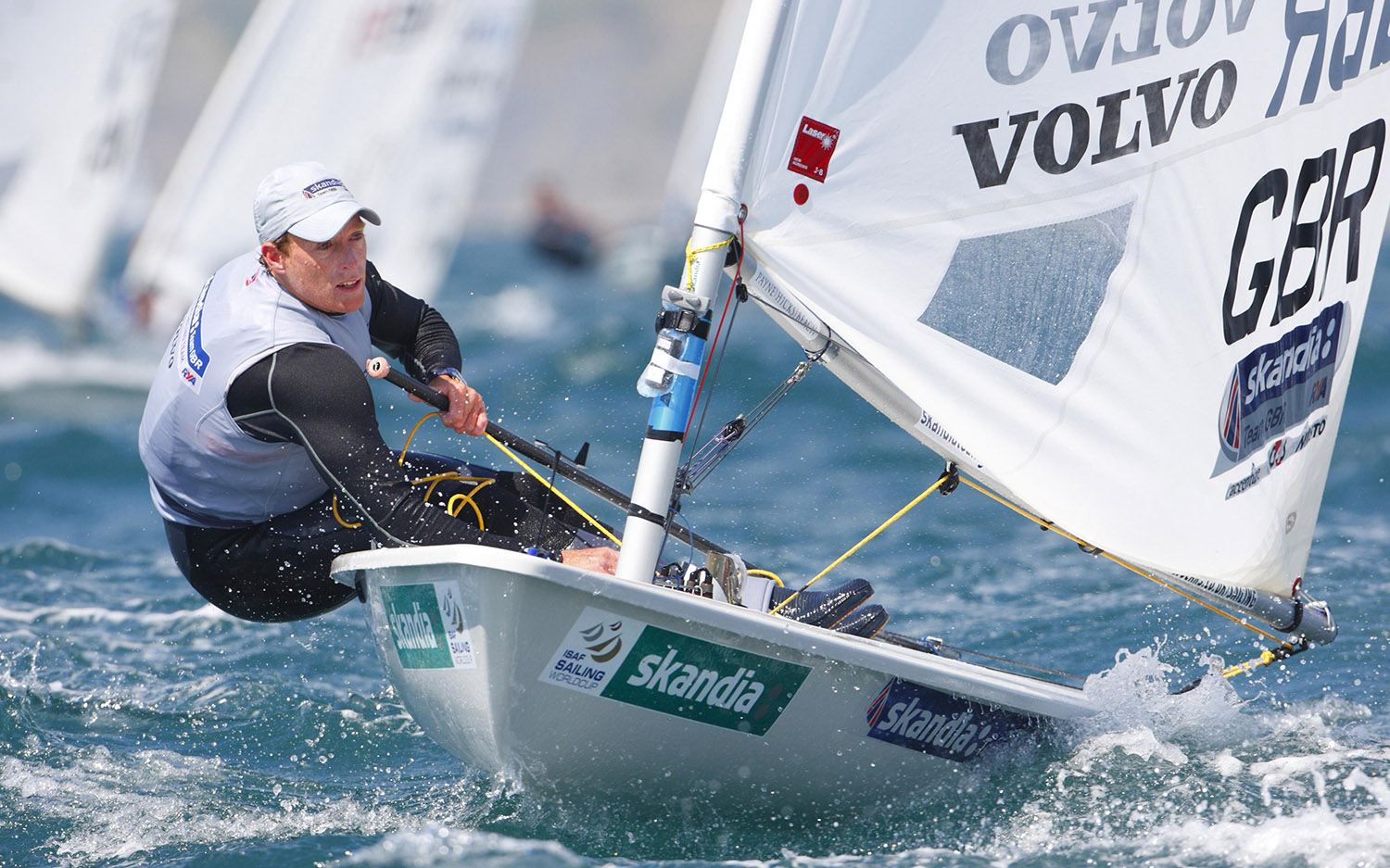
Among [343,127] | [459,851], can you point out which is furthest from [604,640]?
[343,127]

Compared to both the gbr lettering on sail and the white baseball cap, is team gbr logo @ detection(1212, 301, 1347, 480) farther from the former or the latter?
the white baseball cap

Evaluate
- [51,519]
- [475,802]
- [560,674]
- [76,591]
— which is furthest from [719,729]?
[51,519]

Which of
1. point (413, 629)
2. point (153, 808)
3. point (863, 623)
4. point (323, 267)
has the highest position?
point (323, 267)

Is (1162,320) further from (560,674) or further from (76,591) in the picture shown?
(76,591)

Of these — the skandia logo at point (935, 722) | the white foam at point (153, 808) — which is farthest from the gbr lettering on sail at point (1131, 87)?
the white foam at point (153, 808)

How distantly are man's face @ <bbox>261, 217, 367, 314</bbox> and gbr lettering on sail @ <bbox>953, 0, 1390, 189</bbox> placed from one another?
125 centimetres

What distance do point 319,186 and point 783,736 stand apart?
55.6 inches

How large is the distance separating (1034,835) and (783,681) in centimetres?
60

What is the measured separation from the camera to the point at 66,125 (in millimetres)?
8562

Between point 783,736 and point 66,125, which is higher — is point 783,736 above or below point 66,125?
below

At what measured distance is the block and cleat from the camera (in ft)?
9.06

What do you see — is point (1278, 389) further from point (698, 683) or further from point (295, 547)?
point (295, 547)

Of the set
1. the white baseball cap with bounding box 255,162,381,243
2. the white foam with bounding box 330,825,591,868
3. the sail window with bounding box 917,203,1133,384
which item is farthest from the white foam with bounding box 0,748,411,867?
the sail window with bounding box 917,203,1133,384

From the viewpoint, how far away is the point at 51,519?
6453mm
